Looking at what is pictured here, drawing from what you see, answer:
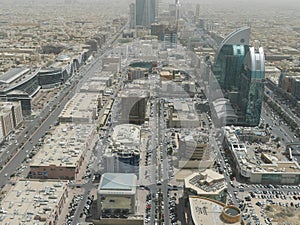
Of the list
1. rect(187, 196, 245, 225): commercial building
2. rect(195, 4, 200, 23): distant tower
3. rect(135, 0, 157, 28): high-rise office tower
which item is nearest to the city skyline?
rect(187, 196, 245, 225): commercial building

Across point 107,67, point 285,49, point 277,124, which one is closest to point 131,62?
point 107,67

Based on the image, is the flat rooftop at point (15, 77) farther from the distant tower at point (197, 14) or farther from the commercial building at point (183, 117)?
the distant tower at point (197, 14)

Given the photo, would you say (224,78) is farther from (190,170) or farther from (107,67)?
(107,67)

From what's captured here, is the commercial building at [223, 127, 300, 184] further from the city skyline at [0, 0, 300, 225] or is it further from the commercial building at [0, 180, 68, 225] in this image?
the commercial building at [0, 180, 68, 225]

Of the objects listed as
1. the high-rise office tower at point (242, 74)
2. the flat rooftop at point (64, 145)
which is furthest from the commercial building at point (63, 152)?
the high-rise office tower at point (242, 74)

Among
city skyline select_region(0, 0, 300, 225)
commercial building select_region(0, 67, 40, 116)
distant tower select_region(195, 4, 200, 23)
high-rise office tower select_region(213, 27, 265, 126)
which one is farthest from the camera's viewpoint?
distant tower select_region(195, 4, 200, 23)

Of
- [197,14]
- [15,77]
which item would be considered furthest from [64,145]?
[197,14]

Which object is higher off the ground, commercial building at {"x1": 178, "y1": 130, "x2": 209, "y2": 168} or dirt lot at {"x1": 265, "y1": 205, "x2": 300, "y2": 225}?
commercial building at {"x1": 178, "y1": 130, "x2": 209, "y2": 168}
